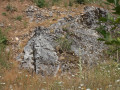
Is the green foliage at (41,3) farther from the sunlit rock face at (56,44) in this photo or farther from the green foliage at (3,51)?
the green foliage at (3,51)

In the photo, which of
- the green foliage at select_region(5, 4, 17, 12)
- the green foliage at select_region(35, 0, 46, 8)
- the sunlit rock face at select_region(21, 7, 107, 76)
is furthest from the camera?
the green foliage at select_region(35, 0, 46, 8)

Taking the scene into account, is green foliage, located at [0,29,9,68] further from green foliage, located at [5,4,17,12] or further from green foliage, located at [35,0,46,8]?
green foliage, located at [35,0,46,8]

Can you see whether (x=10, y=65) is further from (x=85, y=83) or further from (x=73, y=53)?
(x=85, y=83)

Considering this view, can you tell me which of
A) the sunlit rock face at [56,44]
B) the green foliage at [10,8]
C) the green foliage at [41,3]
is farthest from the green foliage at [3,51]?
the green foliage at [41,3]

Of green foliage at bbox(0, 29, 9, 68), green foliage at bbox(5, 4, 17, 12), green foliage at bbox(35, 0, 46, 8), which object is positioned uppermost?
green foliage at bbox(35, 0, 46, 8)

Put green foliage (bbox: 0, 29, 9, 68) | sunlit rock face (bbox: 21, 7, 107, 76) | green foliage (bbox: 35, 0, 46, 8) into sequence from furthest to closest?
1. green foliage (bbox: 35, 0, 46, 8)
2. sunlit rock face (bbox: 21, 7, 107, 76)
3. green foliage (bbox: 0, 29, 9, 68)

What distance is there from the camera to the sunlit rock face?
6.96 meters

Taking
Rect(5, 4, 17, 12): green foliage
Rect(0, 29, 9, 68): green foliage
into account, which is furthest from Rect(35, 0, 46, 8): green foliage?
Rect(0, 29, 9, 68): green foliage

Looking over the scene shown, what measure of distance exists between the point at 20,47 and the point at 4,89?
12.0 ft

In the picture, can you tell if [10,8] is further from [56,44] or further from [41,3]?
[56,44]

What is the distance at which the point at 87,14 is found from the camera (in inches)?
364

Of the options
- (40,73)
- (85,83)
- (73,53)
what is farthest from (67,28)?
(85,83)

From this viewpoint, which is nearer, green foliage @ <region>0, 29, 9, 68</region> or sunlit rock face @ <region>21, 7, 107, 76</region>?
green foliage @ <region>0, 29, 9, 68</region>

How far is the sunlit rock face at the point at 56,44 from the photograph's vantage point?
6961 mm
